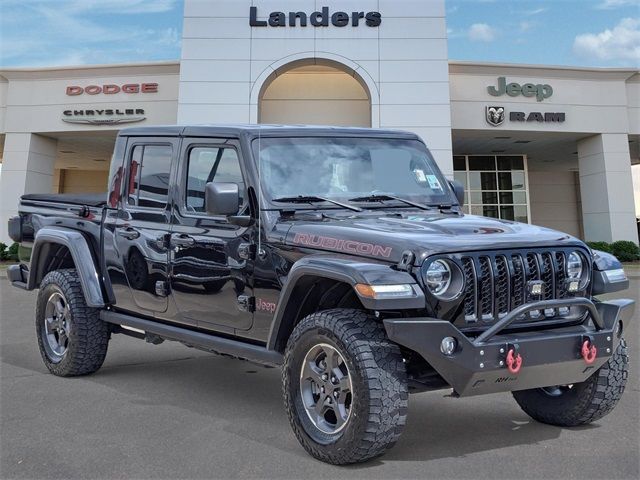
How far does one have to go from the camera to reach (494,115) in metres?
25.5

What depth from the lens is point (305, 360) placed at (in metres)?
3.77

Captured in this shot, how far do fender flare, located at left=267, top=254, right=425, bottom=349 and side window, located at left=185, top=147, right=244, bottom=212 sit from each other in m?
1.08

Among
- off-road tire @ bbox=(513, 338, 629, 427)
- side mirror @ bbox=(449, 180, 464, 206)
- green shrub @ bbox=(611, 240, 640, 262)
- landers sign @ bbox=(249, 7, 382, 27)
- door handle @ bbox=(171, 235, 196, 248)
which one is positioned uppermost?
landers sign @ bbox=(249, 7, 382, 27)

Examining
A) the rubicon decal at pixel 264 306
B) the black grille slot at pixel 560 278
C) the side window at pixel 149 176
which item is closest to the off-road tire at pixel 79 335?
the side window at pixel 149 176

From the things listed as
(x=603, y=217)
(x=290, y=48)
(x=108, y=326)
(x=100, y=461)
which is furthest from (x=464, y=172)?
(x=100, y=461)

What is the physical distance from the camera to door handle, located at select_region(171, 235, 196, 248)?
478 cm

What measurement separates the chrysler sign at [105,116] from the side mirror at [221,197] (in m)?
22.9

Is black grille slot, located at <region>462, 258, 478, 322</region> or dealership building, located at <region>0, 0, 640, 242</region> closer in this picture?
black grille slot, located at <region>462, 258, 478, 322</region>

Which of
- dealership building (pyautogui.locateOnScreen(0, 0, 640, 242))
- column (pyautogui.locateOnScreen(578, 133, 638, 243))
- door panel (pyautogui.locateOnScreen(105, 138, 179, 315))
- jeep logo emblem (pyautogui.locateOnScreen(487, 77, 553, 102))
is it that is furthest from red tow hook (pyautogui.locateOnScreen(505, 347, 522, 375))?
column (pyautogui.locateOnScreen(578, 133, 638, 243))

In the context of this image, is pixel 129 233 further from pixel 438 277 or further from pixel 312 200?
pixel 438 277

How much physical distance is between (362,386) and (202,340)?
5.72 ft

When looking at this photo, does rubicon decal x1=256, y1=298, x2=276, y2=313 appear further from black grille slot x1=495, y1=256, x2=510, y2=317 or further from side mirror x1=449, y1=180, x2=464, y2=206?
side mirror x1=449, y1=180, x2=464, y2=206

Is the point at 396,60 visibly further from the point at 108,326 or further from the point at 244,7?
the point at 108,326

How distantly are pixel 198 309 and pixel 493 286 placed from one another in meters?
2.28
